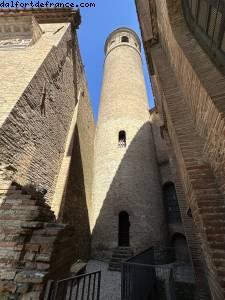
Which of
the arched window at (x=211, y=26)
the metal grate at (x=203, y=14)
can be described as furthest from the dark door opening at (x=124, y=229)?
the metal grate at (x=203, y=14)

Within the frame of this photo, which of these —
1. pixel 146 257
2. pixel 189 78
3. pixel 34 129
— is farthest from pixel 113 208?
pixel 189 78

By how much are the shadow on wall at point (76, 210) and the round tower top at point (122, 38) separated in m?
13.5

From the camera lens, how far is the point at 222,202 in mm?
2188

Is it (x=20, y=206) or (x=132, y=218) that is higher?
(x=132, y=218)

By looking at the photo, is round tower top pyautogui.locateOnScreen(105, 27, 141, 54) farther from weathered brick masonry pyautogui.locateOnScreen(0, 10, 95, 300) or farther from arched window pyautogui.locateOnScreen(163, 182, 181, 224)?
arched window pyautogui.locateOnScreen(163, 182, 181, 224)

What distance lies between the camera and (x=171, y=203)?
10305mm

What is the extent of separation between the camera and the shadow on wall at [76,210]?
6.22 m

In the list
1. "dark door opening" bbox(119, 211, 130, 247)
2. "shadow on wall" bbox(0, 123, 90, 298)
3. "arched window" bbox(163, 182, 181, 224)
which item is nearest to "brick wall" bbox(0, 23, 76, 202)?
"shadow on wall" bbox(0, 123, 90, 298)

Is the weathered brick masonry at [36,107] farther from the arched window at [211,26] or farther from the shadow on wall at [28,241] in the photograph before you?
the arched window at [211,26]

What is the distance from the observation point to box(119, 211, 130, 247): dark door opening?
30.9 ft

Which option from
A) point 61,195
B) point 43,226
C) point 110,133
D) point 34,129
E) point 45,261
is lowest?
point 45,261

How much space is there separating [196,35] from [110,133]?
8787mm

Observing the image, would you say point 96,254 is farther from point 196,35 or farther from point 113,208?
point 196,35

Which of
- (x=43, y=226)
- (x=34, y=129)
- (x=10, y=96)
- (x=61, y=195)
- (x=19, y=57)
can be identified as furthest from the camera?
(x=61, y=195)
